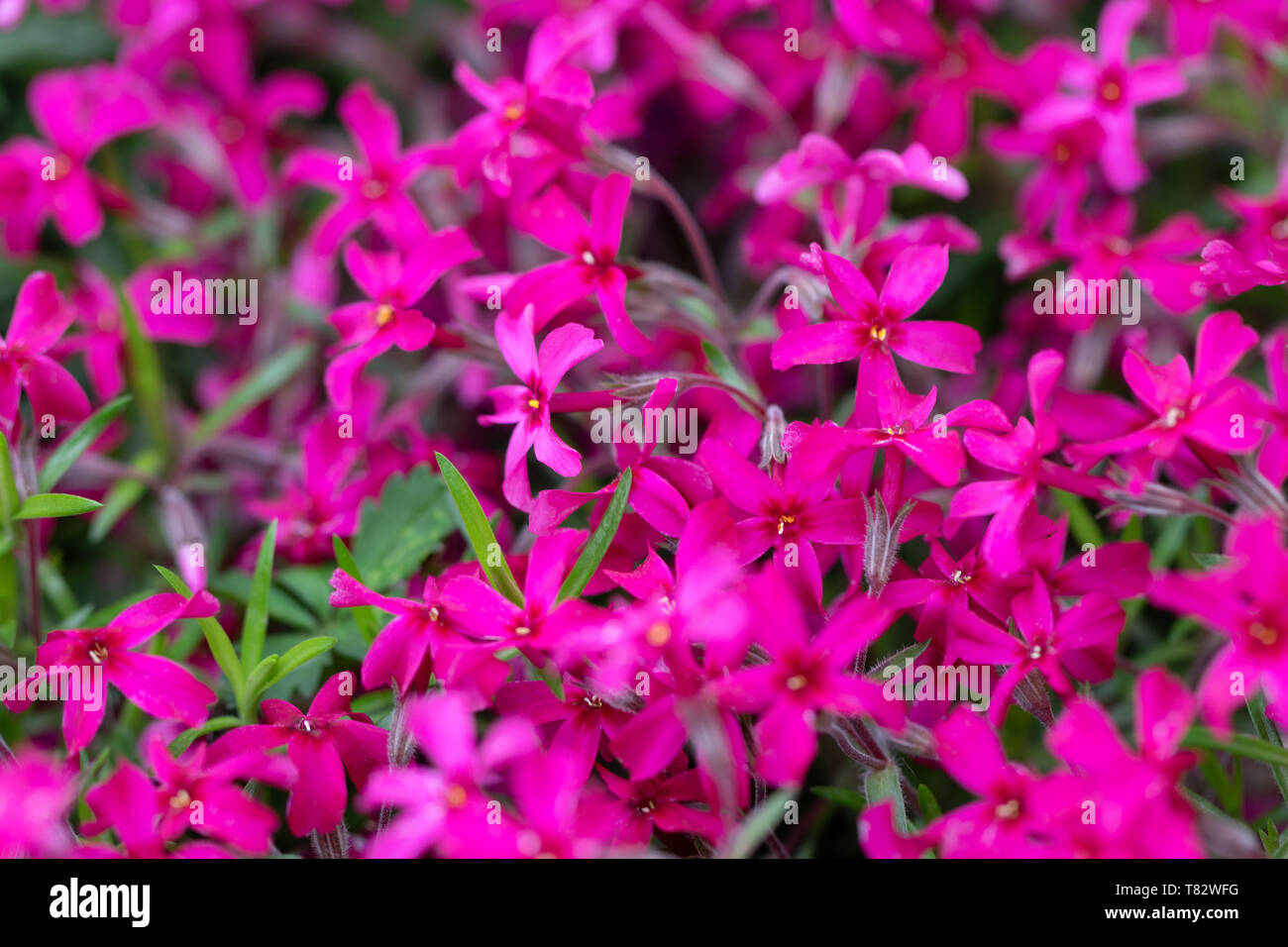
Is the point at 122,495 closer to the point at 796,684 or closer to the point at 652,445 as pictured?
the point at 652,445

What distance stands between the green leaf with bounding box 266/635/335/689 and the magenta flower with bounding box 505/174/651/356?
0.31 metres

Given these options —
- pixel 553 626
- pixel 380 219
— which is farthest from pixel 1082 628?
pixel 380 219

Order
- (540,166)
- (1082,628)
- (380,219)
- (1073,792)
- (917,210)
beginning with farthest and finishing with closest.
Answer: (917,210) < (380,219) < (540,166) < (1082,628) < (1073,792)

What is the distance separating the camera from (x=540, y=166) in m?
0.97

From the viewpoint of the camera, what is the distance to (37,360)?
2.86ft

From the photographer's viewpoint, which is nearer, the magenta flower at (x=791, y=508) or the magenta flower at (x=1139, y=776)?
the magenta flower at (x=1139, y=776)

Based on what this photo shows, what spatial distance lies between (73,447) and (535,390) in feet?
1.40

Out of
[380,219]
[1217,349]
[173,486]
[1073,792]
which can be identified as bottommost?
[1073,792]

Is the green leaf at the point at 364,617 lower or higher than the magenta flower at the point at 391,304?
lower

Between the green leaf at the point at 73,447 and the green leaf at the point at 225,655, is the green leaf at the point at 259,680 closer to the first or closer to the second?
the green leaf at the point at 225,655

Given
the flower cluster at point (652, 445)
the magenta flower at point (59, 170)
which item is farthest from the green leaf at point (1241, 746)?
the magenta flower at point (59, 170)

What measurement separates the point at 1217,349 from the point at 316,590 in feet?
2.60

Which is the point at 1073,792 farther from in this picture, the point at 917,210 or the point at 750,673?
the point at 917,210

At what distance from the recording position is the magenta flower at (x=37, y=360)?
0.87 m
